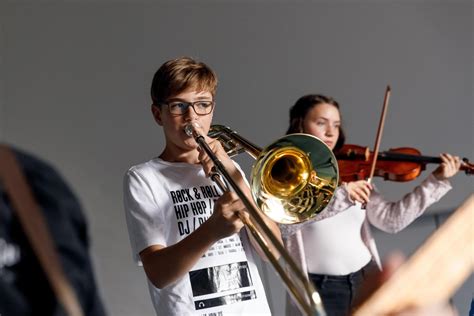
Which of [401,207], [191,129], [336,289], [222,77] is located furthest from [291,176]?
[222,77]

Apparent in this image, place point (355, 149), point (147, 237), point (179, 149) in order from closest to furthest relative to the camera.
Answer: point (147, 237) < point (179, 149) < point (355, 149)

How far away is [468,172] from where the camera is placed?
250 centimetres

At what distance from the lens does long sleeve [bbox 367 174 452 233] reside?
225cm

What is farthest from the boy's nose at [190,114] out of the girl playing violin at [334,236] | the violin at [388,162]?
the violin at [388,162]

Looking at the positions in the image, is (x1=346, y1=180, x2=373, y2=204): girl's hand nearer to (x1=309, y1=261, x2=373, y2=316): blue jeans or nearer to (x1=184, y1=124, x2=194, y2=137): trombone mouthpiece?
(x1=309, y1=261, x2=373, y2=316): blue jeans

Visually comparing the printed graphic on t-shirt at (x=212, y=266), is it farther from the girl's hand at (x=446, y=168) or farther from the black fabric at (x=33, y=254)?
the girl's hand at (x=446, y=168)

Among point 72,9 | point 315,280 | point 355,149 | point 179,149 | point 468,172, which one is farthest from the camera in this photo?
point 72,9

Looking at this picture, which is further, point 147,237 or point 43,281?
point 147,237

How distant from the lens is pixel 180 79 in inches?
55.5

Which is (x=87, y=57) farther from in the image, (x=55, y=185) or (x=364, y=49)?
(x=55, y=185)

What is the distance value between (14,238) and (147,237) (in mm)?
656

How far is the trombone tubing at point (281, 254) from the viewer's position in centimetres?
84

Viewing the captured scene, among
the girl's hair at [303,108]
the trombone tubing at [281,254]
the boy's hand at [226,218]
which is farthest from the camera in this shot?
the girl's hair at [303,108]

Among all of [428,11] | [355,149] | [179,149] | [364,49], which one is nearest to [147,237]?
[179,149]
